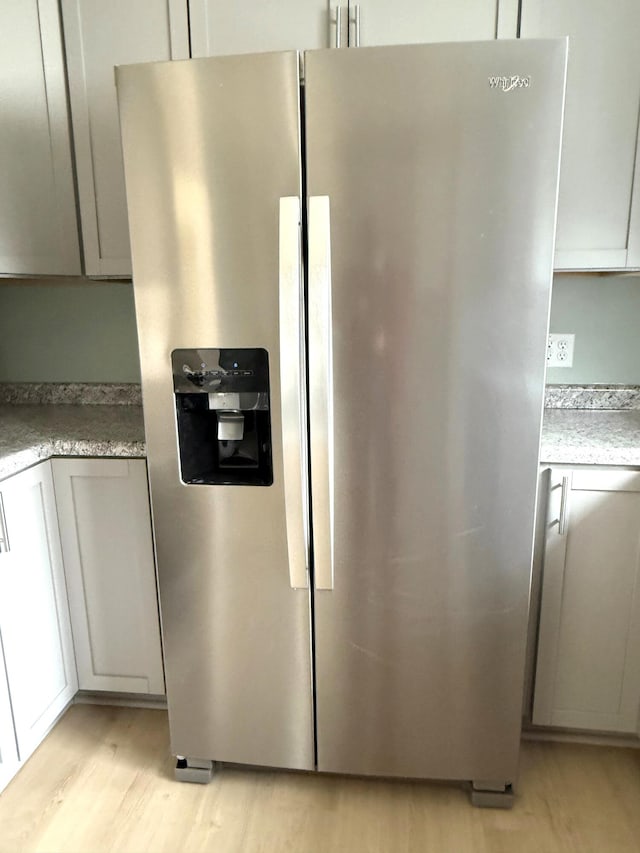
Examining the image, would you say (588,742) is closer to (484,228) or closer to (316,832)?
(316,832)

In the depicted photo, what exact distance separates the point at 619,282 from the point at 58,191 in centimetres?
181

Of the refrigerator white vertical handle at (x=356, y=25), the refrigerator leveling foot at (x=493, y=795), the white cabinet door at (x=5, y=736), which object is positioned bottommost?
the refrigerator leveling foot at (x=493, y=795)

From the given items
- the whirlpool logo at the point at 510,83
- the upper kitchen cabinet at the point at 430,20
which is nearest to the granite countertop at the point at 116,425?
the whirlpool logo at the point at 510,83

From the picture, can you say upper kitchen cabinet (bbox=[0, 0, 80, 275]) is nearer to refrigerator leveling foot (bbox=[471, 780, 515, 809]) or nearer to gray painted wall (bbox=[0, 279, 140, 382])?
gray painted wall (bbox=[0, 279, 140, 382])

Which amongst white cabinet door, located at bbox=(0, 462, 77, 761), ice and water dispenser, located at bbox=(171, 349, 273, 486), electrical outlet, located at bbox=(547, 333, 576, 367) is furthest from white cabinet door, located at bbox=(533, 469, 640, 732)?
white cabinet door, located at bbox=(0, 462, 77, 761)

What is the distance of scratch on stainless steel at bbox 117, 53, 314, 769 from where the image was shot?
1.21 metres

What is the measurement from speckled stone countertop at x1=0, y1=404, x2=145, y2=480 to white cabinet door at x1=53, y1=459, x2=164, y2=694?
4 centimetres

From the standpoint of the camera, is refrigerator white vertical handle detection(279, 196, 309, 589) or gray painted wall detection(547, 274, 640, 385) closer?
refrigerator white vertical handle detection(279, 196, 309, 589)

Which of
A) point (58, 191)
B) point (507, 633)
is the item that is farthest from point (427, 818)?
point (58, 191)

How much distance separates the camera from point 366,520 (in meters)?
1.37

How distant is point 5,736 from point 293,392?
3.99ft

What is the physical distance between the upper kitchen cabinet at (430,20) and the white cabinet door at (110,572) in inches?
52.3

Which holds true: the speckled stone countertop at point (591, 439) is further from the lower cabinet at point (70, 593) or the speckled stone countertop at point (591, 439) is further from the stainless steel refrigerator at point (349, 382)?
the lower cabinet at point (70, 593)

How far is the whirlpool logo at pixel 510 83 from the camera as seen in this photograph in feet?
3.78
